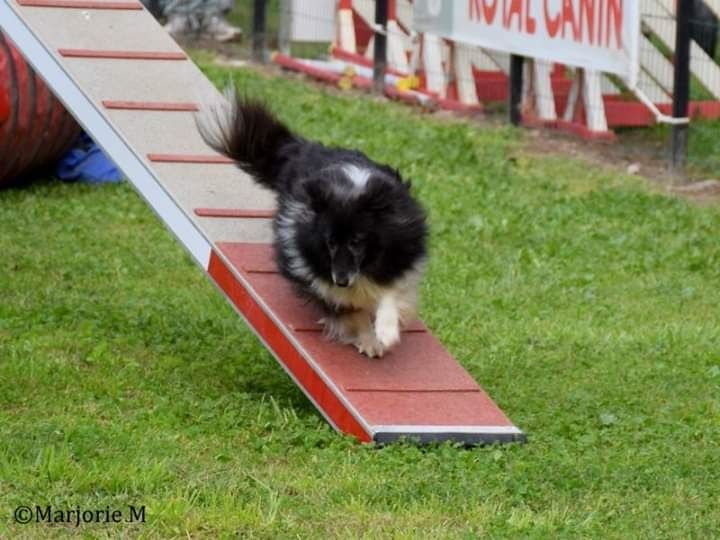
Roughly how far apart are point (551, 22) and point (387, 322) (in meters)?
6.54

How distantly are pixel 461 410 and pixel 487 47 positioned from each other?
7494 millimetres

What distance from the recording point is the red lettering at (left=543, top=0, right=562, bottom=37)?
12.2 metres

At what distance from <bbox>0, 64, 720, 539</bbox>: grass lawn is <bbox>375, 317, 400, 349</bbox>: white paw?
0.44m

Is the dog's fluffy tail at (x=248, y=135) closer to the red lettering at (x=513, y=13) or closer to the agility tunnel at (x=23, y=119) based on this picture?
the agility tunnel at (x=23, y=119)

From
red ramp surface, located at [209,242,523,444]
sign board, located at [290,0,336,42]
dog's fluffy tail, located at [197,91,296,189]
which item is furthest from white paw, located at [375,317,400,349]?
sign board, located at [290,0,336,42]

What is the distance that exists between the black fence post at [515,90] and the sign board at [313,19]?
312 centimetres

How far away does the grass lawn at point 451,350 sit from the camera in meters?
5.12

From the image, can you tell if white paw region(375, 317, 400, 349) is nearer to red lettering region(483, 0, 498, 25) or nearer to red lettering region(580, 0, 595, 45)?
red lettering region(580, 0, 595, 45)

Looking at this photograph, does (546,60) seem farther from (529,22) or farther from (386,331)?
(386,331)

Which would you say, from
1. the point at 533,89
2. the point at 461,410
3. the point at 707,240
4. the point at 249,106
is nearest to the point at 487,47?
the point at 533,89

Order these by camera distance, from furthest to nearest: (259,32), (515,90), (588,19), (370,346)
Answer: (259,32) < (515,90) < (588,19) < (370,346)

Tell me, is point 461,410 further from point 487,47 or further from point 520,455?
point 487,47

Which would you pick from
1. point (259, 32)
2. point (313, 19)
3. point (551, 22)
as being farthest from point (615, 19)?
point (259, 32)

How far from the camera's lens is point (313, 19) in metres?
15.8
